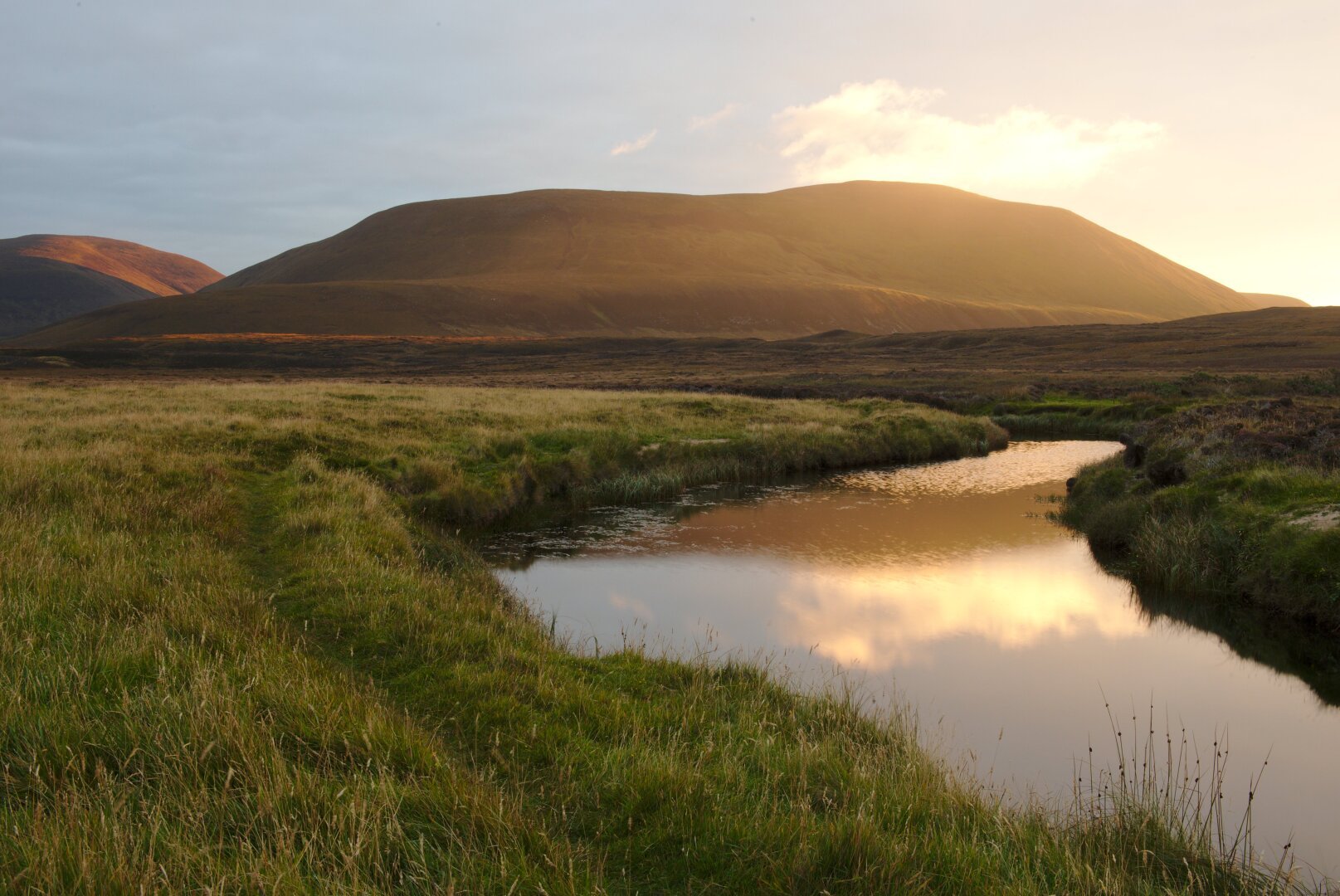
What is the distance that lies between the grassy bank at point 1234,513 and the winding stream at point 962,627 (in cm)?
85

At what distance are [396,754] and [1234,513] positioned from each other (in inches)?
639

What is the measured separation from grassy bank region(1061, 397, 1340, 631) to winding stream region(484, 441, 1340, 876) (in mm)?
850

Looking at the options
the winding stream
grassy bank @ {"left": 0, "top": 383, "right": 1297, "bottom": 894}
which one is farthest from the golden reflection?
grassy bank @ {"left": 0, "top": 383, "right": 1297, "bottom": 894}

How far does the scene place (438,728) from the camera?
6492 millimetres

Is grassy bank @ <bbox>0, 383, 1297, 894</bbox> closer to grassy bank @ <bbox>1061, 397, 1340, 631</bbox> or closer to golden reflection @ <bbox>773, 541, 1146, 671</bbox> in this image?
golden reflection @ <bbox>773, 541, 1146, 671</bbox>

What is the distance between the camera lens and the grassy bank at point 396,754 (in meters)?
4.34

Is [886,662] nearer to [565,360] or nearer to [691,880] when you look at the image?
[691,880]

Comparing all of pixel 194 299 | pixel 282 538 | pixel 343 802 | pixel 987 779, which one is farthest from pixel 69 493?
pixel 194 299

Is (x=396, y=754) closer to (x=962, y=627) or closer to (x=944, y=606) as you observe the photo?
(x=962, y=627)

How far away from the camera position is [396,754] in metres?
5.51

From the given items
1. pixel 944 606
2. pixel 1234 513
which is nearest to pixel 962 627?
pixel 944 606

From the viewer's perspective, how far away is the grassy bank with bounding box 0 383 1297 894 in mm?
4336

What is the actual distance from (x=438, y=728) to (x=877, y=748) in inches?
147

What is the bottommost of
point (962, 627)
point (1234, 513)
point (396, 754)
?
point (962, 627)
